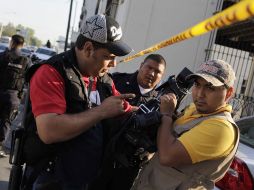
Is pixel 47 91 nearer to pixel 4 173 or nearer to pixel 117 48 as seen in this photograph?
pixel 117 48

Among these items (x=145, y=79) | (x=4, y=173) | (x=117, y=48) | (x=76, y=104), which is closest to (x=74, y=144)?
(x=76, y=104)

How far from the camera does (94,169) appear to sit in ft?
7.87

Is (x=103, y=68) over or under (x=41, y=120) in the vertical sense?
over

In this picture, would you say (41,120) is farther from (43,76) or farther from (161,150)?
(161,150)

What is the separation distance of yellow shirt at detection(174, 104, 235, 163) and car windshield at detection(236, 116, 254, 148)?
166 centimetres

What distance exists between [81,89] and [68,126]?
265 millimetres

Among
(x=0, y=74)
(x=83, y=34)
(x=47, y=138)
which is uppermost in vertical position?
(x=83, y=34)

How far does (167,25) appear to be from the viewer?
1091cm

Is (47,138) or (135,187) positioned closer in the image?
(47,138)

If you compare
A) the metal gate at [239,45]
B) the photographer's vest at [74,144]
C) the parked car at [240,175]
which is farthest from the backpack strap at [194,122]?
the metal gate at [239,45]

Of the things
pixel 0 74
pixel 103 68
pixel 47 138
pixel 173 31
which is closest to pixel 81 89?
pixel 103 68

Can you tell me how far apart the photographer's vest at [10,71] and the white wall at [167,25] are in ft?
15.0

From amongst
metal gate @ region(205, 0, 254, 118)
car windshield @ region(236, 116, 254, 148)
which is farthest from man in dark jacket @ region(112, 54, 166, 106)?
metal gate @ region(205, 0, 254, 118)

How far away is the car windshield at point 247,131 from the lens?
3934mm
